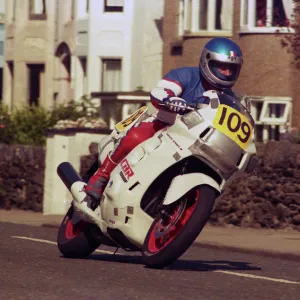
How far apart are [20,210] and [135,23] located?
15242mm

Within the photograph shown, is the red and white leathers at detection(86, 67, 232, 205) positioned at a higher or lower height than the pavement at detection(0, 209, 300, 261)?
higher

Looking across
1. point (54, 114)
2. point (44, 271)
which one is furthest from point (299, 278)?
point (54, 114)

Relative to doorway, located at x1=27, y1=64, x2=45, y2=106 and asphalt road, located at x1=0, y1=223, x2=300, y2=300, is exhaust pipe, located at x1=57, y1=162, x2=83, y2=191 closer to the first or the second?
asphalt road, located at x1=0, y1=223, x2=300, y2=300

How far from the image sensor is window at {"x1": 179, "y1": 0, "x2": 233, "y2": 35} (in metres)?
32.4

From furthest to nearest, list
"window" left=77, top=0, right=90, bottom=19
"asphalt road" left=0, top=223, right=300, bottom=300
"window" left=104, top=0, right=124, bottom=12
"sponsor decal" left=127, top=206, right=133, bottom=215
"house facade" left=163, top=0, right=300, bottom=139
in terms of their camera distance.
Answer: "window" left=77, top=0, right=90, bottom=19
"window" left=104, top=0, right=124, bottom=12
"house facade" left=163, top=0, right=300, bottom=139
"sponsor decal" left=127, top=206, right=133, bottom=215
"asphalt road" left=0, top=223, right=300, bottom=300

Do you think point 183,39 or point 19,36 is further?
point 19,36

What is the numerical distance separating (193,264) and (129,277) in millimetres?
1841

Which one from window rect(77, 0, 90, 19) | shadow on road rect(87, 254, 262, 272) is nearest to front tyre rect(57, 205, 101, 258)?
shadow on road rect(87, 254, 262, 272)

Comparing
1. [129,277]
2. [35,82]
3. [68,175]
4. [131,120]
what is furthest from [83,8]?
[129,277]

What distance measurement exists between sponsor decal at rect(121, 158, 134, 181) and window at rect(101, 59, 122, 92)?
91.3 feet

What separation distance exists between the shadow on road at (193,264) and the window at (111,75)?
26.1 metres

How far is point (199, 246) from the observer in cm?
1527

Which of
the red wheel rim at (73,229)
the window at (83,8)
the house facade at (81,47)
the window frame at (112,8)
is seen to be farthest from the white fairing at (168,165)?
the window at (83,8)

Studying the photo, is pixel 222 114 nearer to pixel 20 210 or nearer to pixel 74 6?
pixel 20 210
